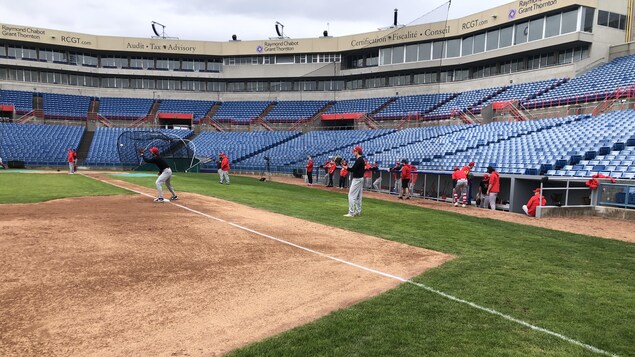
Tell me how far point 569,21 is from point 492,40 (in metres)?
6.93

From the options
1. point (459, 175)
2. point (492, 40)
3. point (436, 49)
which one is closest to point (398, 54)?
point (436, 49)

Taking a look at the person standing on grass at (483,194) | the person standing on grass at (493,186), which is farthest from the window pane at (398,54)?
the person standing on grass at (493,186)

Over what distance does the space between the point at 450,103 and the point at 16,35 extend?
5055 cm

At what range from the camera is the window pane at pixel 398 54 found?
1708 inches

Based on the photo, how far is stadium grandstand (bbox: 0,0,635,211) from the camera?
22875 mm

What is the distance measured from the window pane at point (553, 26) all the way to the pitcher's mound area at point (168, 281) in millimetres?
33266

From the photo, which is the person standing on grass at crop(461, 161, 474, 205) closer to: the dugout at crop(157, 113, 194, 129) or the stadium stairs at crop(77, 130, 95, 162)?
the stadium stairs at crop(77, 130, 95, 162)

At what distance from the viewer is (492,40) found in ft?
123

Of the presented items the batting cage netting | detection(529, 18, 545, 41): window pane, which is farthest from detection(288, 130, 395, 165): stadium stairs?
detection(529, 18, 545, 41): window pane

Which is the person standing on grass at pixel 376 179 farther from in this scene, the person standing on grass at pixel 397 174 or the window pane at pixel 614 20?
the window pane at pixel 614 20

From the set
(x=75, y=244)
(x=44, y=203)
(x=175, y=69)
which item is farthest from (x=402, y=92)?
(x=75, y=244)

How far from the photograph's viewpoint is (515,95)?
32688mm

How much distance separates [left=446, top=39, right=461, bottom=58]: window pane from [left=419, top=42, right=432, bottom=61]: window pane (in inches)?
74.4

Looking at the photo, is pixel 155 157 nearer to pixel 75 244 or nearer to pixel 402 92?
pixel 75 244
